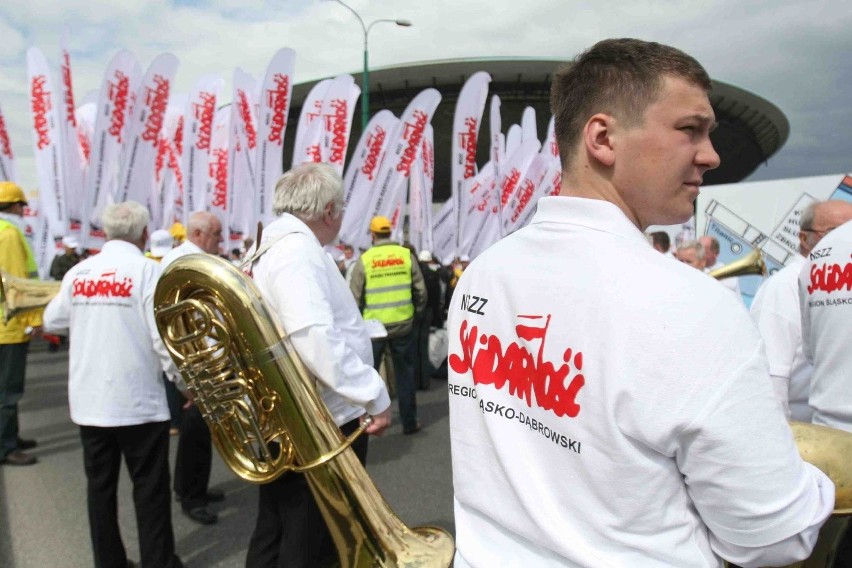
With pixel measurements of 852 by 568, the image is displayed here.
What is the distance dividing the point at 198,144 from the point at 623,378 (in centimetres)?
839

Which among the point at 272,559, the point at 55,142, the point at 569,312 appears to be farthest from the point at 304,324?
the point at 55,142

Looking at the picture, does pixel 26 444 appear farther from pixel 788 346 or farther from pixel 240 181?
pixel 788 346

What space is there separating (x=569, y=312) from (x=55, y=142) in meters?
7.94

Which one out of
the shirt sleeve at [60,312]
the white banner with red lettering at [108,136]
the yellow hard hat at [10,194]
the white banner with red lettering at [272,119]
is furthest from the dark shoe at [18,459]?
the white banner with red lettering at [272,119]

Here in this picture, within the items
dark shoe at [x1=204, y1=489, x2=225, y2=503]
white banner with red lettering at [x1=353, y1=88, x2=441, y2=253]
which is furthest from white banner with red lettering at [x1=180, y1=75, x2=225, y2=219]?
dark shoe at [x1=204, y1=489, x2=225, y2=503]

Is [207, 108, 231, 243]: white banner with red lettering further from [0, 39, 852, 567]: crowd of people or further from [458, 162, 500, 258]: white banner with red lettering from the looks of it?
[0, 39, 852, 567]: crowd of people

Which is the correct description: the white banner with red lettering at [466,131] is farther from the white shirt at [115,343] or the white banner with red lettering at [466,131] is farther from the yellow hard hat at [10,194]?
the white shirt at [115,343]

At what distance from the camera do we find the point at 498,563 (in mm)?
1014

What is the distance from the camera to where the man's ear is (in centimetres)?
95

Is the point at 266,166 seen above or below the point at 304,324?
above

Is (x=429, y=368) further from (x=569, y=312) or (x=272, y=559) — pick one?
(x=569, y=312)

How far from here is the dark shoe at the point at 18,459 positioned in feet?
14.8

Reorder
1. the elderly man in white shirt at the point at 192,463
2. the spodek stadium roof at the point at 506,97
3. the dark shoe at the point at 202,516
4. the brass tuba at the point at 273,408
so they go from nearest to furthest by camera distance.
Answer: the brass tuba at the point at 273,408 < the dark shoe at the point at 202,516 < the elderly man in white shirt at the point at 192,463 < the spodek stadium roof at the point at 506,97

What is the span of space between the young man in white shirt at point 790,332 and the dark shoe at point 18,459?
4.95 metres
